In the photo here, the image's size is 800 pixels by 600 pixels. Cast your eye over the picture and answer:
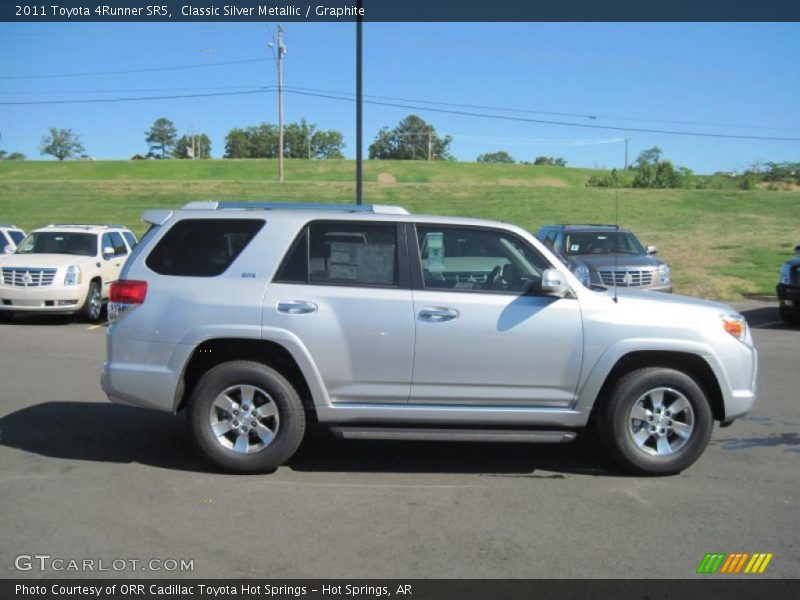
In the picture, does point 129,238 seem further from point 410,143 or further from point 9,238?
point 410,143

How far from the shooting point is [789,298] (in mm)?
13953

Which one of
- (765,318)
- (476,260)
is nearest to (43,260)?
(476,260)

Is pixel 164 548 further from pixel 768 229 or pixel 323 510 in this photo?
pixel 768 229

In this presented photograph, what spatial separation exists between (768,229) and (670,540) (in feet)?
113

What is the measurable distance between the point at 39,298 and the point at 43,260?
0.85 meters

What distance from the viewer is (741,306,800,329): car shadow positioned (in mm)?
14359

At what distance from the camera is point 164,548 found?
4.36m

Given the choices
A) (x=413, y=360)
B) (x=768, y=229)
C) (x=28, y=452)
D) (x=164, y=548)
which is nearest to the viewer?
(x=164, y=548)

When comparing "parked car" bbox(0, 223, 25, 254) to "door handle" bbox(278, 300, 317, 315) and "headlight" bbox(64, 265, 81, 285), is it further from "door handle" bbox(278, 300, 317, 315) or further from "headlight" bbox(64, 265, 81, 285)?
"door handle" bbox(278, 300, 317, 315)

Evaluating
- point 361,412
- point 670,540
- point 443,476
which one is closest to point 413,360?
point 361,412

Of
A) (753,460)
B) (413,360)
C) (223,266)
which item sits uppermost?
(223,266)

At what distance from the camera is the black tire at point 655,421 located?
557 centimetres

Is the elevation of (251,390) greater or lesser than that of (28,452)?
greater

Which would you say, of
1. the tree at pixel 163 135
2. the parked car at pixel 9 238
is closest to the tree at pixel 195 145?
the tree at pixel 163 135
